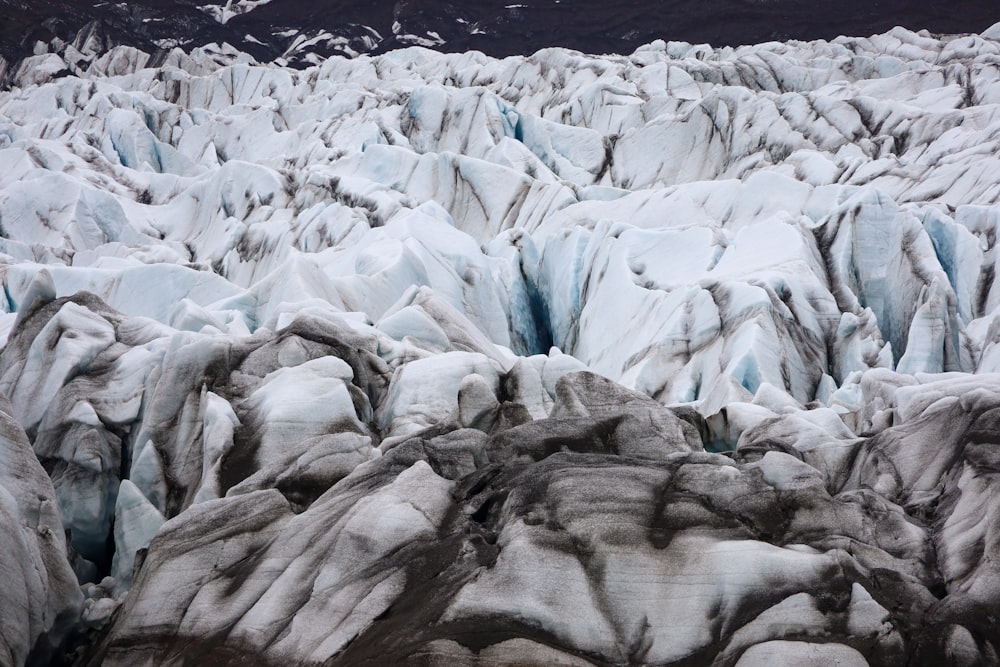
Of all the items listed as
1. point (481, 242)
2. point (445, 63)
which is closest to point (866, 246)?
point (481, 242)

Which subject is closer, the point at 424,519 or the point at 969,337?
the point at 424,519

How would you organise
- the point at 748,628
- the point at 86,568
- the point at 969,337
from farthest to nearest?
the point at 969,337, the point at 86,568, the point at 748,628

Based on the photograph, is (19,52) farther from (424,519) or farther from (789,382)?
(424,519)

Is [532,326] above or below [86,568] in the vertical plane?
below

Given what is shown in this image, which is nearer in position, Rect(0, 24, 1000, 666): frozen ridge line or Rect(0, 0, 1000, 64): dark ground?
Rect(0, 24, 1000, 666): frozen ridge line

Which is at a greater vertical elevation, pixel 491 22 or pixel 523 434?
pixel 491 22

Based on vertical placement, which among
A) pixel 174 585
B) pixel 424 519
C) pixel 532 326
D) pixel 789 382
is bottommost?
pixel 532 326

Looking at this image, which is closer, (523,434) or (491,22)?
(523,434)

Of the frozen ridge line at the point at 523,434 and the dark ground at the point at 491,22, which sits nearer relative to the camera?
the frozen ridge line at the point at 523,434
